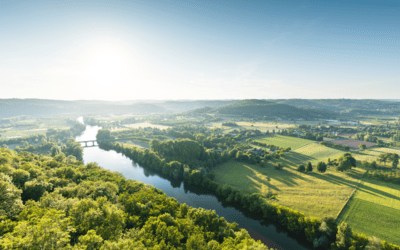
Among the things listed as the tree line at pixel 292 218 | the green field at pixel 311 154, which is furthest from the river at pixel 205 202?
the green field at pixel 311 154

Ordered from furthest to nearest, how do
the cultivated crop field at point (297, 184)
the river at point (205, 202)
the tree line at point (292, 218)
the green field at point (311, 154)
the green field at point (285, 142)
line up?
the green field at point (285, 142) < the green field at point (311, 154) < the cultivated crop field at point (297, 184) < the river at point (205, 202) < the tree line at point (292, 218)

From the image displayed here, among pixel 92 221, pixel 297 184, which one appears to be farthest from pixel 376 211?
pixel 92 221

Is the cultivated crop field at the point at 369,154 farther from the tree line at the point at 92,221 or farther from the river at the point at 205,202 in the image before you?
the tree line at the point at 92,221

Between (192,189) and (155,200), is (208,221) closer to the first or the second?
(155,200)

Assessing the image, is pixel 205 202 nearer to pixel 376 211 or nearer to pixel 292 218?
pixel 292 218

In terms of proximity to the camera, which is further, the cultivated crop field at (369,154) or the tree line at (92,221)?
the cultivated crop field at (369,154)

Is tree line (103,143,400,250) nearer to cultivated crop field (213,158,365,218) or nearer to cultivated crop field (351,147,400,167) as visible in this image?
cultivated crop field (213,158,365,218)

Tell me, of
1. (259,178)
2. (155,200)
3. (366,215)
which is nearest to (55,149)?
(155,200)
